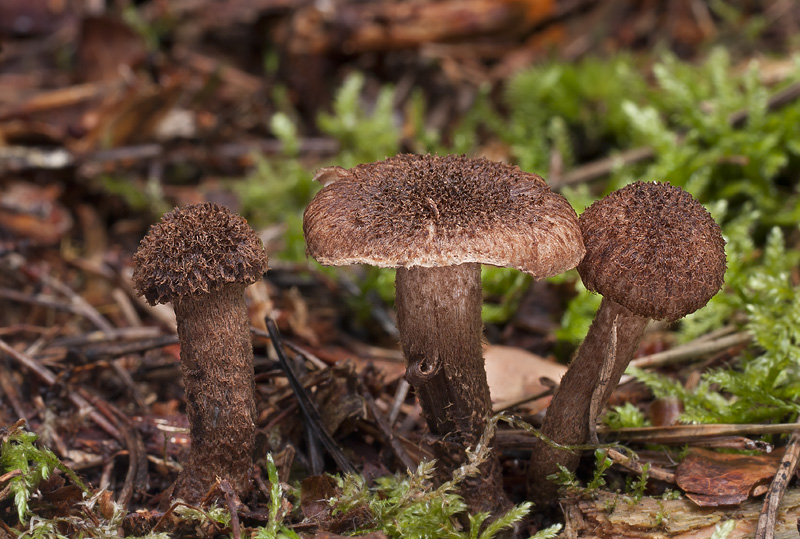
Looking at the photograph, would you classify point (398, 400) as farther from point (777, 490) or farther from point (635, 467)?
point (777, 490)

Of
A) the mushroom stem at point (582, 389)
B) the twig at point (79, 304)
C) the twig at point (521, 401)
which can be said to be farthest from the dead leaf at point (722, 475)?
the twig at point (79, 304)

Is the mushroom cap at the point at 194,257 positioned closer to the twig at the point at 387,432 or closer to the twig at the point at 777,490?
the twig at the point at 387,432

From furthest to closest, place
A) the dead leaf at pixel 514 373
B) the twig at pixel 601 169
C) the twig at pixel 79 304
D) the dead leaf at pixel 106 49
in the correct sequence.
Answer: the dead leaf at pixel 106 49 → the twig at pixel 601 169 → the twig at pixel 79 304 → the dead leaf at pixel 514 373

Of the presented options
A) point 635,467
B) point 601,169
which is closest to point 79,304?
point 635,467

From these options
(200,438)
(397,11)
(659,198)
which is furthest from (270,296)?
(397,11)

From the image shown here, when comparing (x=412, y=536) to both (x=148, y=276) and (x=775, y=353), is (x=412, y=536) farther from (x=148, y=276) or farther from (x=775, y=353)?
(x=775, y=353)

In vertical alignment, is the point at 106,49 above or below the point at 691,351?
above
